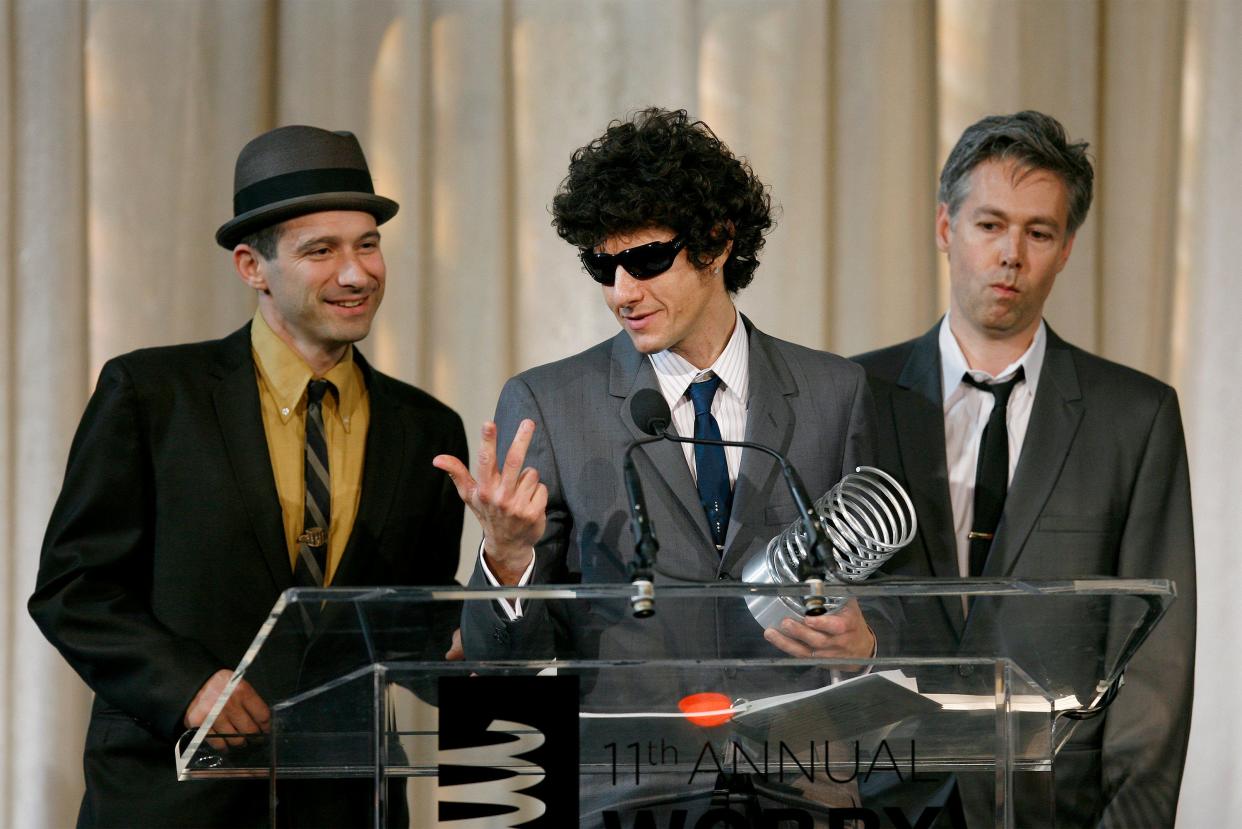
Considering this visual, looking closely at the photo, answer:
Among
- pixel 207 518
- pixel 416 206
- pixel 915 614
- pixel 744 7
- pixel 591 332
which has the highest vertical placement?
pixel 744 7

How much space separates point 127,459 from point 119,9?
1.66 meters

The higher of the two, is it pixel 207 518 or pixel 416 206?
pixel 416 206

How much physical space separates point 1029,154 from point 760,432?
0.89 m

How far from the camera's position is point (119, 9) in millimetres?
3873

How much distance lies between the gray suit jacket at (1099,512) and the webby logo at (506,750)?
1012 mm

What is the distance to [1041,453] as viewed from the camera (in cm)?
281

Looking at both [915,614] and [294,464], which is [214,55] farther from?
[915,614]

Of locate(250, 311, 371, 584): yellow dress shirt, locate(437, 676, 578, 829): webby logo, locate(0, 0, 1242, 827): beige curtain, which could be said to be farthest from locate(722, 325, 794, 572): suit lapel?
locate(0, 0, 1242, 827): beige curtain

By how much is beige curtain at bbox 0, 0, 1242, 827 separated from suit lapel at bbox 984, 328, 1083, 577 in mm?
1108

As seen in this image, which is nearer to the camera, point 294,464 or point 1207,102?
point 294,464

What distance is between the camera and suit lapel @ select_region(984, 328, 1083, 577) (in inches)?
108

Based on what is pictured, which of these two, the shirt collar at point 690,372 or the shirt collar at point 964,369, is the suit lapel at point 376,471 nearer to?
the shirt collar at point 690,372

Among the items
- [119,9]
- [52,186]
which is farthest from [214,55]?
[52,186]

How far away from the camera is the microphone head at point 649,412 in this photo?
210cm
